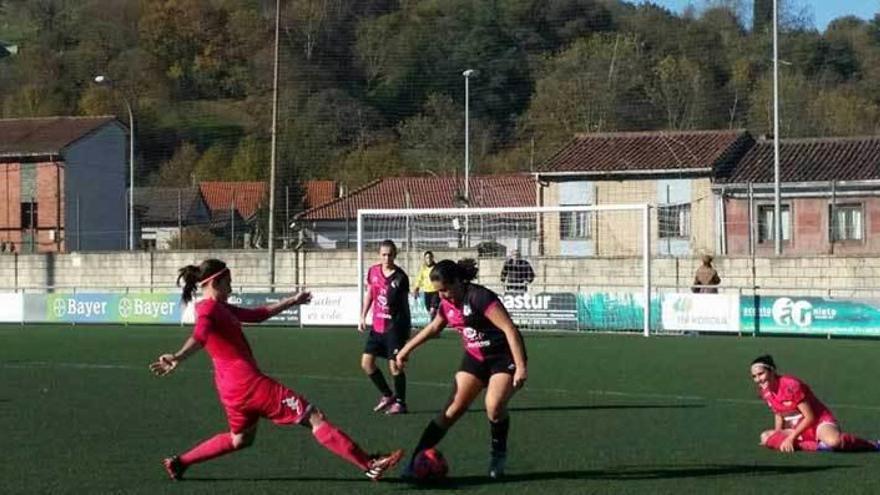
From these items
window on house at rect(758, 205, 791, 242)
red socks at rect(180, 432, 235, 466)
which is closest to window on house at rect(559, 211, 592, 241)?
window on house at rect(758, 205, 791, 242)

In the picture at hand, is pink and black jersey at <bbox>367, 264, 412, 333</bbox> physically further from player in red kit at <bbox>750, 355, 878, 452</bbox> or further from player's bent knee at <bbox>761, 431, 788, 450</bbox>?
player's bent knee at <bbox>761, 431, 788, 450</bbox>

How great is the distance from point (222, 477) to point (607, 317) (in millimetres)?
22241

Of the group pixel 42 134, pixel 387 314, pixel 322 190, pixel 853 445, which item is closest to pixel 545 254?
pixel 387 314

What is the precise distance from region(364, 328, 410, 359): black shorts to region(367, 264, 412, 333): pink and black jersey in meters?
0.04

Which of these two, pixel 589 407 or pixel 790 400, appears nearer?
pixel 790 400

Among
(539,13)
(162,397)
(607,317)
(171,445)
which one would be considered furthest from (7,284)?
(539,13)

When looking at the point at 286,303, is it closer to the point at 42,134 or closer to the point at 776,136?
the point at 776,136

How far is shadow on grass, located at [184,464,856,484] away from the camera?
11602 mm

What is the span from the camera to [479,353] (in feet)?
38.3

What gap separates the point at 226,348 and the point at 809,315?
21.7 metres

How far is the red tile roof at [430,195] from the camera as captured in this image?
56.1 metres

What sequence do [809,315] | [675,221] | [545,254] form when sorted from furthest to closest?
[675,221] → [545,254] → [809,315]

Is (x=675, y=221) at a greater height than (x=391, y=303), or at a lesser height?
greater

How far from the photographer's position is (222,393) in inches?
442
